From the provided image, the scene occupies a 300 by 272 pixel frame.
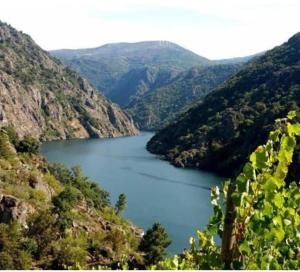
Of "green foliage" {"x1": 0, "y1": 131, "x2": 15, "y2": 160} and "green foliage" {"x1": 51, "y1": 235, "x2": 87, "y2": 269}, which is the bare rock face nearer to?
"green foliage" {"x1": 51, "y1": 235, "x2": 87, "y2": 269}

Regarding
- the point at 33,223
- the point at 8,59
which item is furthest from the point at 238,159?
the point at 8,59

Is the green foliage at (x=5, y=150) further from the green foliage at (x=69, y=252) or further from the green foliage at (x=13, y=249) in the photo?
the green foliage at (x=69, y=252)

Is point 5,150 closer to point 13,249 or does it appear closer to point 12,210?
A: point 12,210

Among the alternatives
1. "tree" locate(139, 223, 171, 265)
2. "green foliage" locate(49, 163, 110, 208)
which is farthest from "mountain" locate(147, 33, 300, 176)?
"tree" locate(139, 223, 171, 265)

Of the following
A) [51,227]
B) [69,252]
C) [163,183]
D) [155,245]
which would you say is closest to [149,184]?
[163,183]

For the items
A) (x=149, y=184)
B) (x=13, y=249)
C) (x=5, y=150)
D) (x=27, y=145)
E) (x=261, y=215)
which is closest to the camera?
(x=261, y=215)

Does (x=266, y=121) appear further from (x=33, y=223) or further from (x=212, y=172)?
(x=33, y=223)
